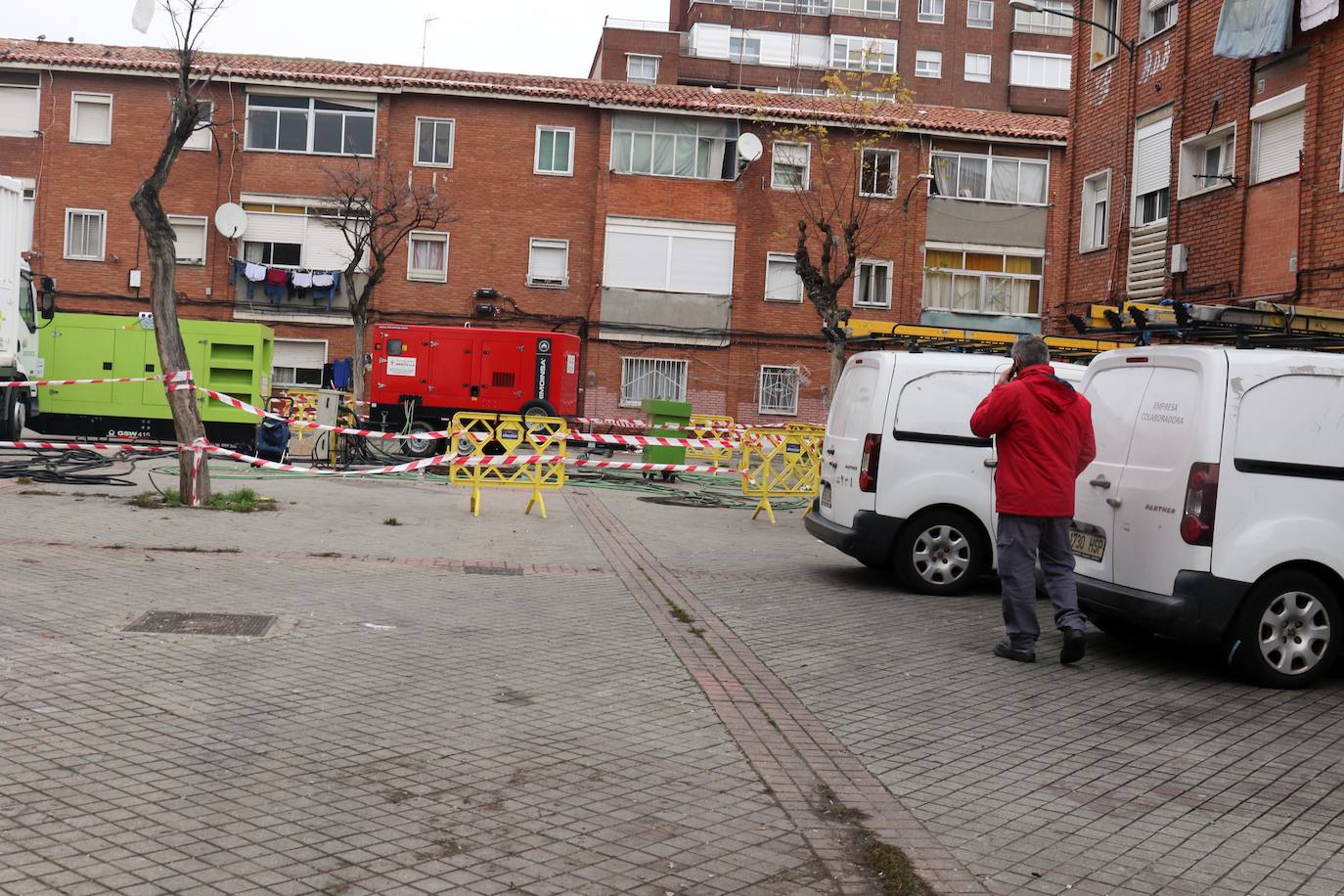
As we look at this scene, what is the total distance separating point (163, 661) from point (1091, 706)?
15.3 feet

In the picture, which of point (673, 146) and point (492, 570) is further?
point (673, 146)

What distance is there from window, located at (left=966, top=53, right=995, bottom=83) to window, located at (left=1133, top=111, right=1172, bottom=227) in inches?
1563

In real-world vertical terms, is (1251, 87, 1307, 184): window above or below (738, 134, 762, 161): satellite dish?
below

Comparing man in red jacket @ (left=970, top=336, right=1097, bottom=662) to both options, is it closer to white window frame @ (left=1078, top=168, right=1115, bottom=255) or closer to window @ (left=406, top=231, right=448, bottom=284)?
white window frame @ (left=1078, top=168, right=1115, bottom=255)

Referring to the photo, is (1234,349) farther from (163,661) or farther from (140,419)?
(140,419)

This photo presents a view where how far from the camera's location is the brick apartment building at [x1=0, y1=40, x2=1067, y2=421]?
1387 inches

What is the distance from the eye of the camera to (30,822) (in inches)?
165

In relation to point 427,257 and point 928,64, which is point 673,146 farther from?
point 928,64

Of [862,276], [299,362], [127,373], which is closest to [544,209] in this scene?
[299,362]

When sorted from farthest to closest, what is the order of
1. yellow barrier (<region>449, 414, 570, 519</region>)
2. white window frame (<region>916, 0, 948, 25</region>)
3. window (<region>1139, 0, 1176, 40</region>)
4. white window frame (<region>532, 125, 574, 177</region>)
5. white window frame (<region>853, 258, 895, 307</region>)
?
white window frame (<region>916, 0, 948, 25</region>), white window frame (<region>853, 258, 895, 307</region>), white window frame (<region>532, 125, 574, 177</region>), window (<region>1139, 0, 1176, 40</region>), yellow barrier (<region>449, 414, 570, 519</region>)

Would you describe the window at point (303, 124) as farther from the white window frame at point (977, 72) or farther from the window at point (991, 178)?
the white window frame at point (977, 72)

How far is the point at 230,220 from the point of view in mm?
34625

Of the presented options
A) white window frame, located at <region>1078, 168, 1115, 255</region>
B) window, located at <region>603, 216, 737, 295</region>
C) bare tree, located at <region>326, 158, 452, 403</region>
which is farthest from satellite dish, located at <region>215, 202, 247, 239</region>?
white window frame, located at <region>1078, 168, 1115, 255</region>

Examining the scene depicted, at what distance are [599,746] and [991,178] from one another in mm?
34995
